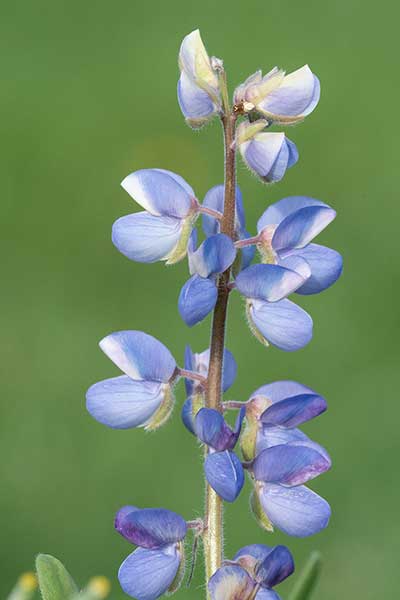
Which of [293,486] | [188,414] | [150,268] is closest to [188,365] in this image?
[188,414]

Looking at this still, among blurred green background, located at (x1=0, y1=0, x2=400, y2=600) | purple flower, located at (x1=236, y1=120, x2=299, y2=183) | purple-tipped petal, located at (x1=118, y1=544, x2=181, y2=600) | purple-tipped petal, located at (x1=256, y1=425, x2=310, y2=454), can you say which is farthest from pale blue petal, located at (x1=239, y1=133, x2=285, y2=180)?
blurred green background, located at (x1=0, y1=0, x2=400, y2=600)

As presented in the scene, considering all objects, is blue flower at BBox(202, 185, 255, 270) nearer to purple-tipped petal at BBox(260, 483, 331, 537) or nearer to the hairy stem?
the hairy stem

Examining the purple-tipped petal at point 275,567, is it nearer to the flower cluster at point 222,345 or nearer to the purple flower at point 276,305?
the flower cluster at point 222,345

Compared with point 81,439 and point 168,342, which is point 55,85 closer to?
point 168,342

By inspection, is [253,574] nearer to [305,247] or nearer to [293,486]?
[293,486]

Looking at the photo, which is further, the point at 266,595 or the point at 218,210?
the point at 218,210
